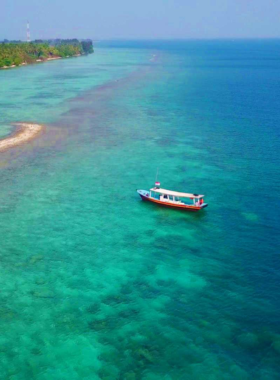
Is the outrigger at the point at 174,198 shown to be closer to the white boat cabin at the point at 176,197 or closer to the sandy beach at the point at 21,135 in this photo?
the white boat cabin at the point at 176,197

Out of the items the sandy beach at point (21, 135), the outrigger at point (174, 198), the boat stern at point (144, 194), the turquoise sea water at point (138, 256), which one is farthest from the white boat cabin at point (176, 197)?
the sandy beach at point (21, 135)

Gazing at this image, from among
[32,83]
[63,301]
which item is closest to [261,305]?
[63,301]

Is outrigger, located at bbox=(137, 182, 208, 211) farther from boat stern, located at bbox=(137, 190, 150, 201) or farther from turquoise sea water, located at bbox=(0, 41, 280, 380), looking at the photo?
turquoise sea water, located at bbox=(0, 41, 280, 380)

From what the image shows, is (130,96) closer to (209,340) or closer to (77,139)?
(77,139)

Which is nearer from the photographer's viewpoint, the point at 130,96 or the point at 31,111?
the point at 31,111

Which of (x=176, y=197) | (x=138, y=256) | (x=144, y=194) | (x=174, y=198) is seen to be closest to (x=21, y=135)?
(x=144, y=194)

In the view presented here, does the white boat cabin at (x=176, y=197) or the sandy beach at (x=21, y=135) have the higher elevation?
the sandy beach at (x=21, y=135)
